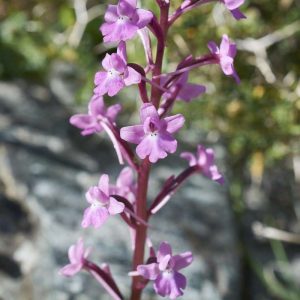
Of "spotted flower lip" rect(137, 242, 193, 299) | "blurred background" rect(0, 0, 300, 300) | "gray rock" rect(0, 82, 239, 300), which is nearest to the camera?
"spotted flower lip" rect(137, 242, 193, 299)

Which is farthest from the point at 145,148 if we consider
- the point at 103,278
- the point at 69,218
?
the point at 69,218

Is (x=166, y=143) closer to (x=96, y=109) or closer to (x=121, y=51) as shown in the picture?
(x=121, y=51)

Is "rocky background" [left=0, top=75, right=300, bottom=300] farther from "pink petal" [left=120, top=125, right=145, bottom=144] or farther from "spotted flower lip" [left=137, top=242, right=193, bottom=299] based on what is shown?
"pink petal" [left=120, top=125, right=145, bottom=144]

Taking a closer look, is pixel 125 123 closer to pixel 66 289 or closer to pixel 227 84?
pixel 227 84

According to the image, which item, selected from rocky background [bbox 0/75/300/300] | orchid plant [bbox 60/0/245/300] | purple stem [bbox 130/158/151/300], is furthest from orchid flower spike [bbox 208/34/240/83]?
rocky background [bbox 0/75/300/300]

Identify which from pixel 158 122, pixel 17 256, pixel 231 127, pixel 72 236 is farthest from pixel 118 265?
pixel 158 122
